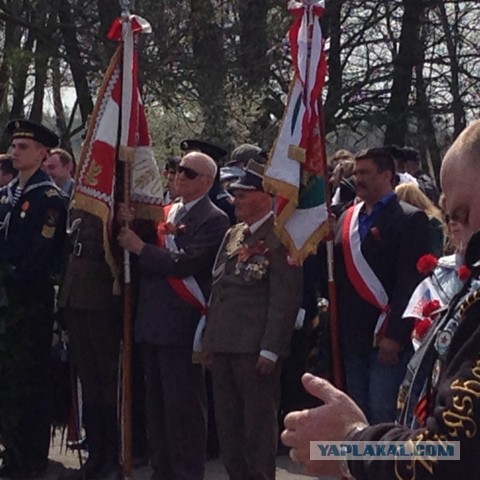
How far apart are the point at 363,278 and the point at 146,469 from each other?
217 cm

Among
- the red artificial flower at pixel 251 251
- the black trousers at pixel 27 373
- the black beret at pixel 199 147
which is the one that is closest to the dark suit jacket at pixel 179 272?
the red artificial flower at pixel 251 251

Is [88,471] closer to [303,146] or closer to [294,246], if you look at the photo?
[294,246]

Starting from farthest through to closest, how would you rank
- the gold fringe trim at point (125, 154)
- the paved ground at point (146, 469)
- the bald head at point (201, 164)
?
the paved ground at point (146, 469) < the gold fringe trim at point (125, 154) < the bald head at point (201, 164)

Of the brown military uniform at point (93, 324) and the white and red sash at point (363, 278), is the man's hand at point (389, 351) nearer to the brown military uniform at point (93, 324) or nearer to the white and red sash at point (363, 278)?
the white and red sash at point (363, 278)

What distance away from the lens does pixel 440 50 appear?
20.1 metres

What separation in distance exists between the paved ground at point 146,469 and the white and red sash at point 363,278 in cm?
148

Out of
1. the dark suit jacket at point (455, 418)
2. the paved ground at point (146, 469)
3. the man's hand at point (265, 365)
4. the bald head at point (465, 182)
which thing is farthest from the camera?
the paved ground at point (146, 469)

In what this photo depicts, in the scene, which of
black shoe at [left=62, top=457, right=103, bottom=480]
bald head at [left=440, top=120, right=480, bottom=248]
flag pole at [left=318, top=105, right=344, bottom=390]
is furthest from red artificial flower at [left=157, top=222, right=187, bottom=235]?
bald head at [left=440, top=120, right=480, bottom=248]

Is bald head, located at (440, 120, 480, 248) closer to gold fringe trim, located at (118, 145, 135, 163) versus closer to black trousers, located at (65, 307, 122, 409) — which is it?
gold fringe trim, located at (118, 145, 135, 163)

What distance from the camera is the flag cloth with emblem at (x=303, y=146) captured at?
6.08 metres

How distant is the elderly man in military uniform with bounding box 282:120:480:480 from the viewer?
2250mm

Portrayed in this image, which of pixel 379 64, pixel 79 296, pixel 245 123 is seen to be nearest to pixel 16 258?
pixel 79 296

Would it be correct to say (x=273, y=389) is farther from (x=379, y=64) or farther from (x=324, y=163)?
(x=379, y=64)

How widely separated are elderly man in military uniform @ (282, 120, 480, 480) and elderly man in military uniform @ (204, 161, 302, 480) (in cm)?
320
